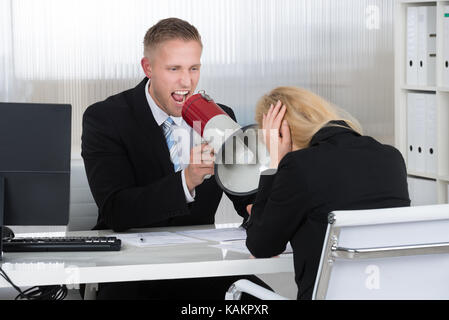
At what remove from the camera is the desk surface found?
1.79 metres

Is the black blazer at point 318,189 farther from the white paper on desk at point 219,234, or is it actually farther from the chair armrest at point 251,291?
the white paper on desk at point 219,234

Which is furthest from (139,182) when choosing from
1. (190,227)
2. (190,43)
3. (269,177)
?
(269,177)

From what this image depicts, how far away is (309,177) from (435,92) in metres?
1.98

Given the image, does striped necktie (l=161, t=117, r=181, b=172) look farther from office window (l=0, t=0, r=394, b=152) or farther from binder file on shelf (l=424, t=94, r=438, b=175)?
office window (l=0, t=0, r=394, b=152)

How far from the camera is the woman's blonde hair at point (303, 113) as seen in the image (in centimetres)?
181

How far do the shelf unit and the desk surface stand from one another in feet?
5.49

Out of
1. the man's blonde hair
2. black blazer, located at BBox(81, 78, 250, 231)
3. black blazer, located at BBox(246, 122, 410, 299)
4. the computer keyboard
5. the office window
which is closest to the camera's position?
black blazer, located at BBox(246, 122, 410, 299)

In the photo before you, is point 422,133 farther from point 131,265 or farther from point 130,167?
point 131,265

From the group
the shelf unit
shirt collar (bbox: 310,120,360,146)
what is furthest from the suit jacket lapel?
the shelf unit

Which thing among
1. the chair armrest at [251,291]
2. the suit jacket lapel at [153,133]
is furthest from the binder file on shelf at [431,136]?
the chair armrest at [251,291]

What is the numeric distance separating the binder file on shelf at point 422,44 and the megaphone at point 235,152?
70.8 inches

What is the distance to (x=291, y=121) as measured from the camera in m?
1.83

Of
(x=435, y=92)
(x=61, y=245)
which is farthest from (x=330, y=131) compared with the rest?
(x=435, y=92)
